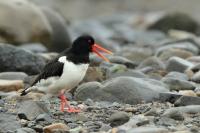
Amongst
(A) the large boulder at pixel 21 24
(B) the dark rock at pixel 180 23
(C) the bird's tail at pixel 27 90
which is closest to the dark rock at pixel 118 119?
(C) the bird's tail at pixel 27 90

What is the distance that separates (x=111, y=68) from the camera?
13.3 metres

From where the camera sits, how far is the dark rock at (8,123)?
862 cm

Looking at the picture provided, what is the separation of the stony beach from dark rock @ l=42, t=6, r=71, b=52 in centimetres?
3

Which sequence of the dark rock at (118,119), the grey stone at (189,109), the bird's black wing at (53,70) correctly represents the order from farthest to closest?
the bird's black wing at (53,70) → the grey stone at (189,109) → the dark rock at (118,119)

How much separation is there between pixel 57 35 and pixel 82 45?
30.1ft

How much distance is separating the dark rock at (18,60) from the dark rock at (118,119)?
4958 millimetres

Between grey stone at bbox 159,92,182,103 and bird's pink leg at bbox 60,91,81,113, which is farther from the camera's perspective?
grey stone at bbox 159,92,182,103

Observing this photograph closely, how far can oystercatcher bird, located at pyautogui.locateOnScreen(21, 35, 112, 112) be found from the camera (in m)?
9.98

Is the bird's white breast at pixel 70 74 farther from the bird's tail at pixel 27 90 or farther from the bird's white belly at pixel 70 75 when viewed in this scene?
the bird's tail at pixel 27 90

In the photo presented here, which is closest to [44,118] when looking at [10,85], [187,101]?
[187,101]

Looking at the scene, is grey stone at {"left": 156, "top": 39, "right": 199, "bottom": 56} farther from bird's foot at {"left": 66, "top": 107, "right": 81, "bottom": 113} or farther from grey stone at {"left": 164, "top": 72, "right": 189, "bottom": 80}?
bird's foot at {"left": 66, "top": 107, "right": 81, "bottom": 113}

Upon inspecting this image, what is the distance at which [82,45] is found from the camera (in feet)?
34.1

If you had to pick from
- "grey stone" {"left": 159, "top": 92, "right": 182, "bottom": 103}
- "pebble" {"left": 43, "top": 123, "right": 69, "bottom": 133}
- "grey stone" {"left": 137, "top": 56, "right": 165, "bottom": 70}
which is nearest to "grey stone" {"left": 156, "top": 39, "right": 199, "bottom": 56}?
"grey stone" {"left": 137, "top": 56, "right": 165, "bottom": 70}

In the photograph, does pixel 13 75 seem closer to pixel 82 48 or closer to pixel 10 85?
pixel 10 85
